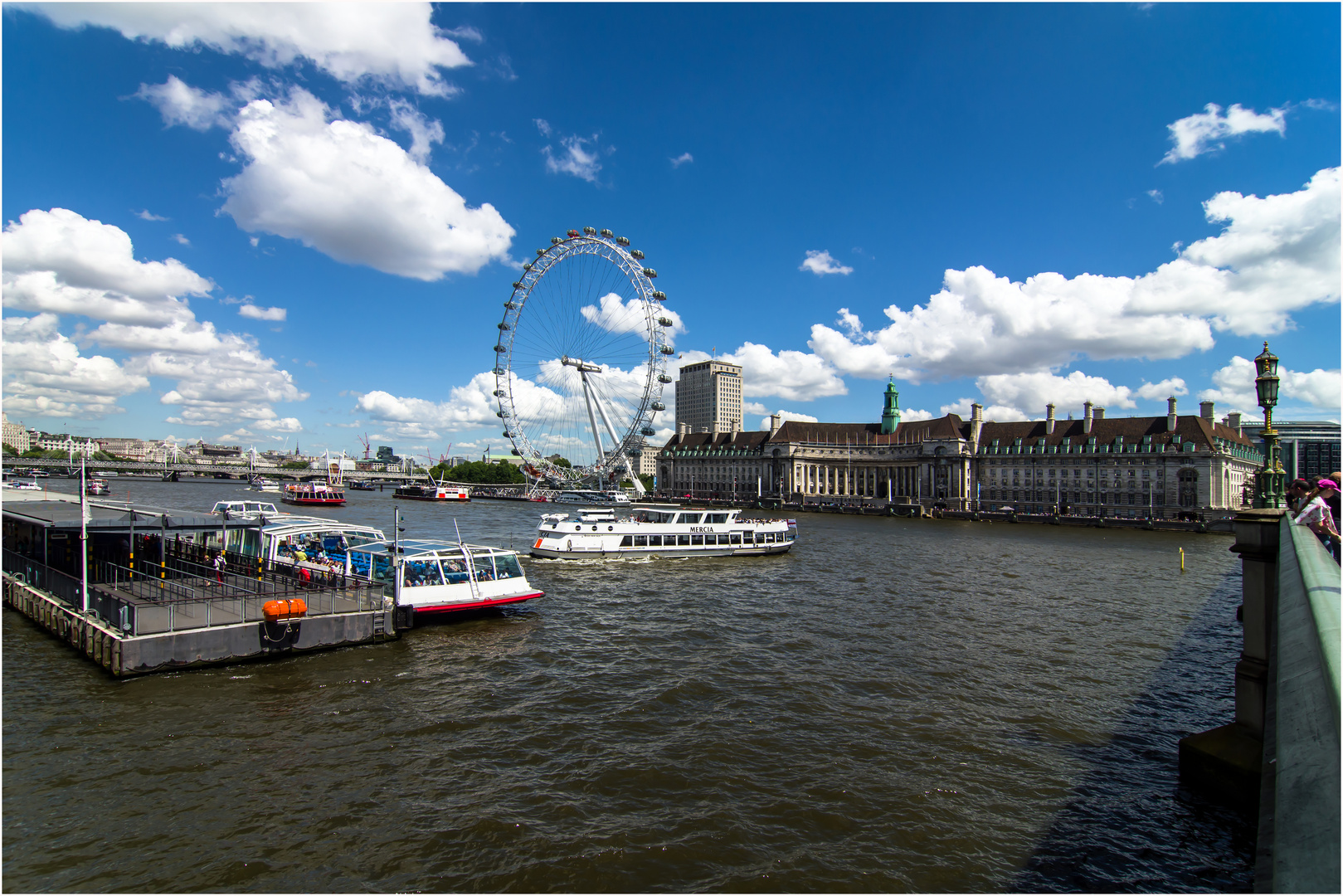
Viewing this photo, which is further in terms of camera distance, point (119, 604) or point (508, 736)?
point (119, 604)

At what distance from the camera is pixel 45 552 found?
2784cm

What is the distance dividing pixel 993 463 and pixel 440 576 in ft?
471

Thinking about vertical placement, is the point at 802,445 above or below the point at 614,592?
above

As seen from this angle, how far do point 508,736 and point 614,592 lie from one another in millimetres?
20100

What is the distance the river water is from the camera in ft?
37.1

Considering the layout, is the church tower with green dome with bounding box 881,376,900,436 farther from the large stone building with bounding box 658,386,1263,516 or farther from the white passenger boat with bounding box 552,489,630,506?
the white passenger boat with bounding box 552,489,630,506

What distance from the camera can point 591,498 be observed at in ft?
480

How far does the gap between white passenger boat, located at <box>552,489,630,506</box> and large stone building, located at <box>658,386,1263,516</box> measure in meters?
48.5

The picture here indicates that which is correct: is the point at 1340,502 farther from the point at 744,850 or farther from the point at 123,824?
the point at 123,824

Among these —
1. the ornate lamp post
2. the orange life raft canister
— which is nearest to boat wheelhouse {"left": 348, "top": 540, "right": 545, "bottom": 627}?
the orange life raft canister

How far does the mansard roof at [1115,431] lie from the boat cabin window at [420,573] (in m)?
133

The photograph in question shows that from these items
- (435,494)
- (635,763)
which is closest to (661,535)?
(635,763)

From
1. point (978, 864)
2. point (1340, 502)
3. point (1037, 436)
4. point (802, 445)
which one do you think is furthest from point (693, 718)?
point (802, 445)

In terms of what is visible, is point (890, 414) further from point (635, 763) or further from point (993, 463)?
point (635, 763)
